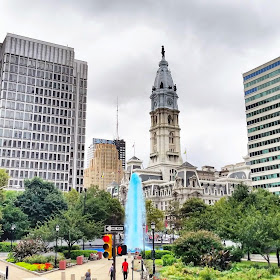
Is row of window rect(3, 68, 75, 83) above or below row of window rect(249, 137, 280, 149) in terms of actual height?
above

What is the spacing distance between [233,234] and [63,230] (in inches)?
813

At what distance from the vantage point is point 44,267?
32312 mm

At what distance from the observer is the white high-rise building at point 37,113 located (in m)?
109

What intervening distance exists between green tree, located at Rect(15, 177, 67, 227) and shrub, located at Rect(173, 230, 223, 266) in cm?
3591

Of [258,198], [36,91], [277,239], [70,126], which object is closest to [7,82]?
[36,91]

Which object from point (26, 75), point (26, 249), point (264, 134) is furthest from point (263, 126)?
point (26, 75)

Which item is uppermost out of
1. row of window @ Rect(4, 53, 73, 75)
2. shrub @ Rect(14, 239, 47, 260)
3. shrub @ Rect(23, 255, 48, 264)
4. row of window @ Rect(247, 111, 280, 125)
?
row of window @ Rect(4, 53, 73, 75)

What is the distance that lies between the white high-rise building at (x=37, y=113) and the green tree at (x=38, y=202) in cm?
3868

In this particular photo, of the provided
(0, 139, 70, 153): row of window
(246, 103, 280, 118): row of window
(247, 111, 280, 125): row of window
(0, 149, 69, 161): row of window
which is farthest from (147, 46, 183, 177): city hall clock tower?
(246, 103, 280, 118): row of window

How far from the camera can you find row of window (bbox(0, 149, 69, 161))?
107188 millimetres

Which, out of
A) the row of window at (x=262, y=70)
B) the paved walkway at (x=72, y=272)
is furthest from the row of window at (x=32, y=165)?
the paved walkway at (x=72, y=272)

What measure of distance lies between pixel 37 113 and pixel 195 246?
307 feet

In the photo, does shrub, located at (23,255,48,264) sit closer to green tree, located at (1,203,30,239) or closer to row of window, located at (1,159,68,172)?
green tree, located at (1,203,30,239)

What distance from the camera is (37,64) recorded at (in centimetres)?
11769
